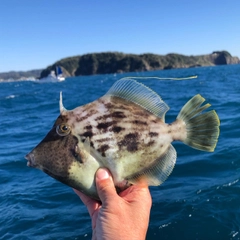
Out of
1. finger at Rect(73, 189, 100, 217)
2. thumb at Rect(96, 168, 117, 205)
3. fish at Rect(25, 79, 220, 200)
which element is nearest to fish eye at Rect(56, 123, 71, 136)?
fish at Rect(25, 79, 220, 200)

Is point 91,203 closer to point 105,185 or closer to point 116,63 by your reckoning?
point 105,185

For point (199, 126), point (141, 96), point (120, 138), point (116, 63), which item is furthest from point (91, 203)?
point (116, 63)

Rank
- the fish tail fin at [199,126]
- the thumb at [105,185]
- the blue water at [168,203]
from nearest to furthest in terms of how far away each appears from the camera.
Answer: the thumb at [105,185]
the fish tail fin at [199,126]
the blue water at [168,203]

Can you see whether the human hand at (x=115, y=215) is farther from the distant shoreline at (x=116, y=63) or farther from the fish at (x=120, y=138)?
the distant shoreline at (x=116, y=63)

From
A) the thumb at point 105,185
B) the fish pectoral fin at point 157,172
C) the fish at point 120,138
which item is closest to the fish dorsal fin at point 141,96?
the fish at point 120,138

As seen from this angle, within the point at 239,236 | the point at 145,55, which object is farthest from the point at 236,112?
the point at 145,55

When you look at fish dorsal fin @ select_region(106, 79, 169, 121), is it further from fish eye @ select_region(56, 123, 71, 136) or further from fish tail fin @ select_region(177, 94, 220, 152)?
fish eye @ select_region(56, 123, 71, 136)
